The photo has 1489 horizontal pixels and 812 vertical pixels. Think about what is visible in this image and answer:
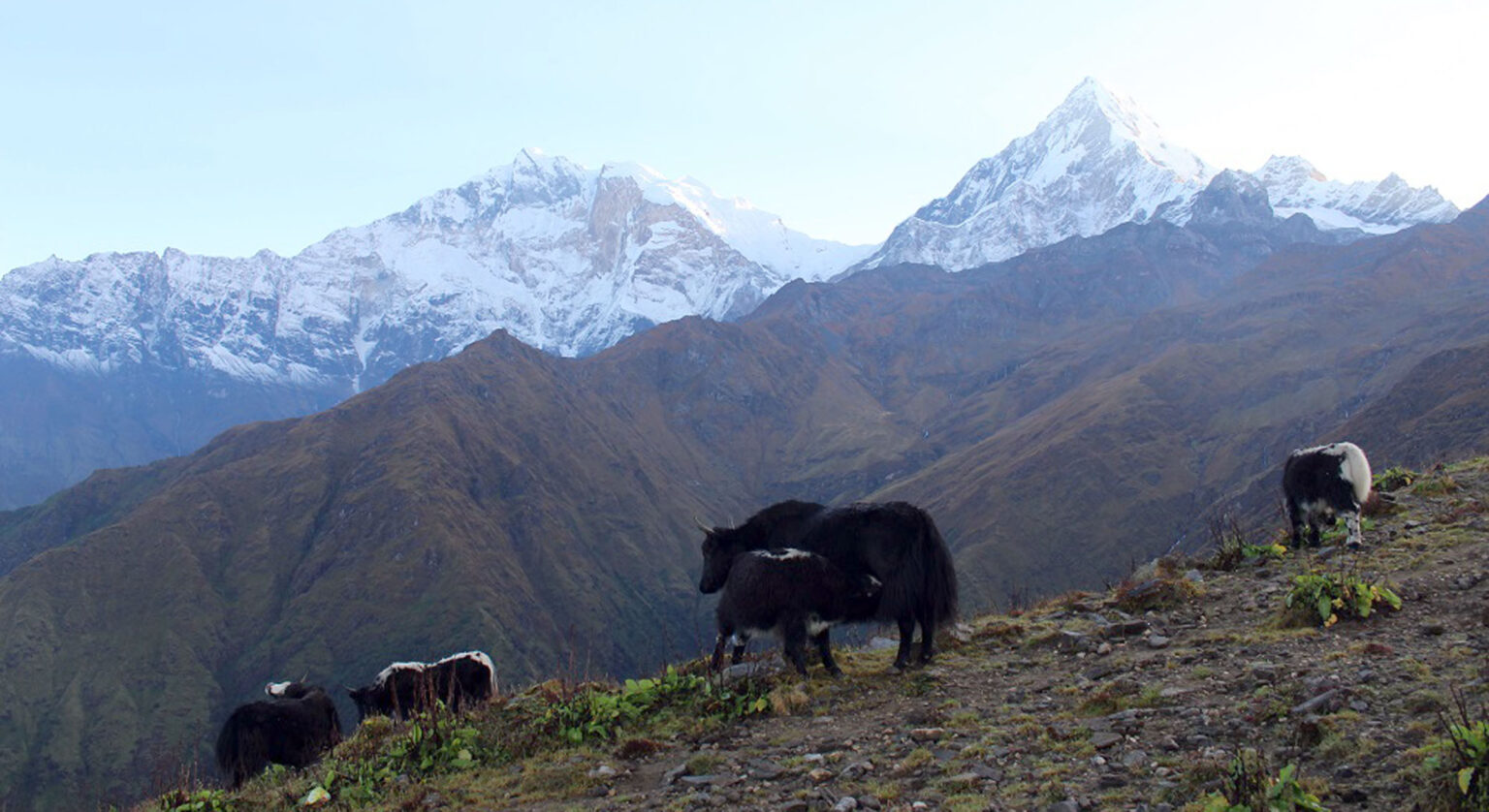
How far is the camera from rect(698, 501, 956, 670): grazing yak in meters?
14.8

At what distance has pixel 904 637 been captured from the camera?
14633 mm

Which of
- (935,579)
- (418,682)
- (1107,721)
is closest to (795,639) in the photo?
(935,579)

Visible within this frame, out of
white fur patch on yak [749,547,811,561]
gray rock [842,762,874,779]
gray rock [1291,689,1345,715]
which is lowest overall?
gray rock [842,762,874,779]

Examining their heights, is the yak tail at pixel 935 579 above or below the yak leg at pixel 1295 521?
above

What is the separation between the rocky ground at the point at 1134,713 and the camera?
8.43 m

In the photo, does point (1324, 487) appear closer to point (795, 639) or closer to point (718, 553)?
point (795, 639)

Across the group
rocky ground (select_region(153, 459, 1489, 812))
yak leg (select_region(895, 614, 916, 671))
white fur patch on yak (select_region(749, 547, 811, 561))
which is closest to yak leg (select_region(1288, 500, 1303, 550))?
rocky ground (select_region(153, 459, 1489, 812))

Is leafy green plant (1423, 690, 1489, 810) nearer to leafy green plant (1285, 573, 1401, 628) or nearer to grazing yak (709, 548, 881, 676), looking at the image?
leafy green plant (1285, 573, 1401, 628)

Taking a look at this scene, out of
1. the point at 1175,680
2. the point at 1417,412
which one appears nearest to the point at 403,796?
the point at 1175,680

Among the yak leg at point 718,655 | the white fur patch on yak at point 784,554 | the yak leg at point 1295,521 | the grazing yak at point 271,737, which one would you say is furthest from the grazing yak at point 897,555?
the grazing yak at point 271,737

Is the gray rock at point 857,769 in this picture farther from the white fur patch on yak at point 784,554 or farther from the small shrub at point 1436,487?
the small shrub at point 1436,487

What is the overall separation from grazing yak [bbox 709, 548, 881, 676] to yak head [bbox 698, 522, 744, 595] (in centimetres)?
226

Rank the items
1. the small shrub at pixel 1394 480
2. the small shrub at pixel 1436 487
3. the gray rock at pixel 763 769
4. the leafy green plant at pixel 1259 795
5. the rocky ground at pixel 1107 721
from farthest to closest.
Answer: the small shrub at pixel 1394 480, the small shrub at pixel 1436 487, the gray rock at pixel 763 769, the rocky ground at pixel 1107 721, the leafy green plant at pixel 1259 795

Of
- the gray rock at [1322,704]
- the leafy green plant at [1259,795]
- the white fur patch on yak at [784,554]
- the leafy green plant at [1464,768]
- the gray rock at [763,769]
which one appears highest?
the white fur patch on yak at [784,554]
